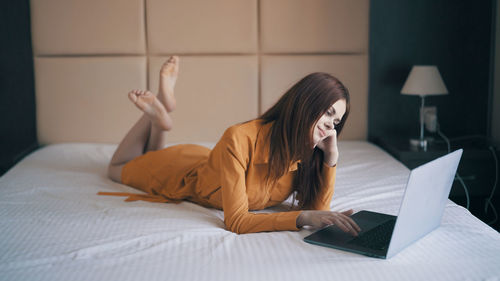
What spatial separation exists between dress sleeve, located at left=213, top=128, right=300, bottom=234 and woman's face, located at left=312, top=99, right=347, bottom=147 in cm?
24

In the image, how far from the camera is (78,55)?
2.93 m

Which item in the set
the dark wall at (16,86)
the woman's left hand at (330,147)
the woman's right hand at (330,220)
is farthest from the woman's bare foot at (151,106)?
the dark wall at (16,86)

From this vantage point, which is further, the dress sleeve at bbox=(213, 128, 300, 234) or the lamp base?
the lamp base

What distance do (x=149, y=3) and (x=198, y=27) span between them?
32 centimetres

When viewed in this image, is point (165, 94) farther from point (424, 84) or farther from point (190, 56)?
point (424, 84)

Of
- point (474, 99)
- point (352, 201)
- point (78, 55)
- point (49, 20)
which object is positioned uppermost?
point (49, 20)

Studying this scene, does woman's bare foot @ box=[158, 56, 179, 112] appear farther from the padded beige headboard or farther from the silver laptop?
the silver laptop

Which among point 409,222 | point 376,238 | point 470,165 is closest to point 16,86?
point 376,238

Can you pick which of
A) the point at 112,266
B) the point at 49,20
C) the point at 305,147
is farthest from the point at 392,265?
the point at 49,20

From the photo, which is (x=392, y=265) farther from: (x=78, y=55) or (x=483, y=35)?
(x=78, y=55)

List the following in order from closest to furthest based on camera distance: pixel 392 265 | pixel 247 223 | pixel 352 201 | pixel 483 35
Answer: pixel 392 265 < pixel 247 223 < pixel 352 201 < pixel 483 35

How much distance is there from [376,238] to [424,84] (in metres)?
1.54

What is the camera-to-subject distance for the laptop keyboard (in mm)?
1308

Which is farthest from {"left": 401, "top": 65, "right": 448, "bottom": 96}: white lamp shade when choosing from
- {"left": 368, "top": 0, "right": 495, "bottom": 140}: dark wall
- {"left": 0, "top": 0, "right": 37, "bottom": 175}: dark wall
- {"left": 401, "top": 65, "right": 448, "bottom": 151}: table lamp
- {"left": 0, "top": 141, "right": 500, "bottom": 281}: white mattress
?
{"left": 0, "top": 0, "right": 37, "bottom": 175}: dark wall
